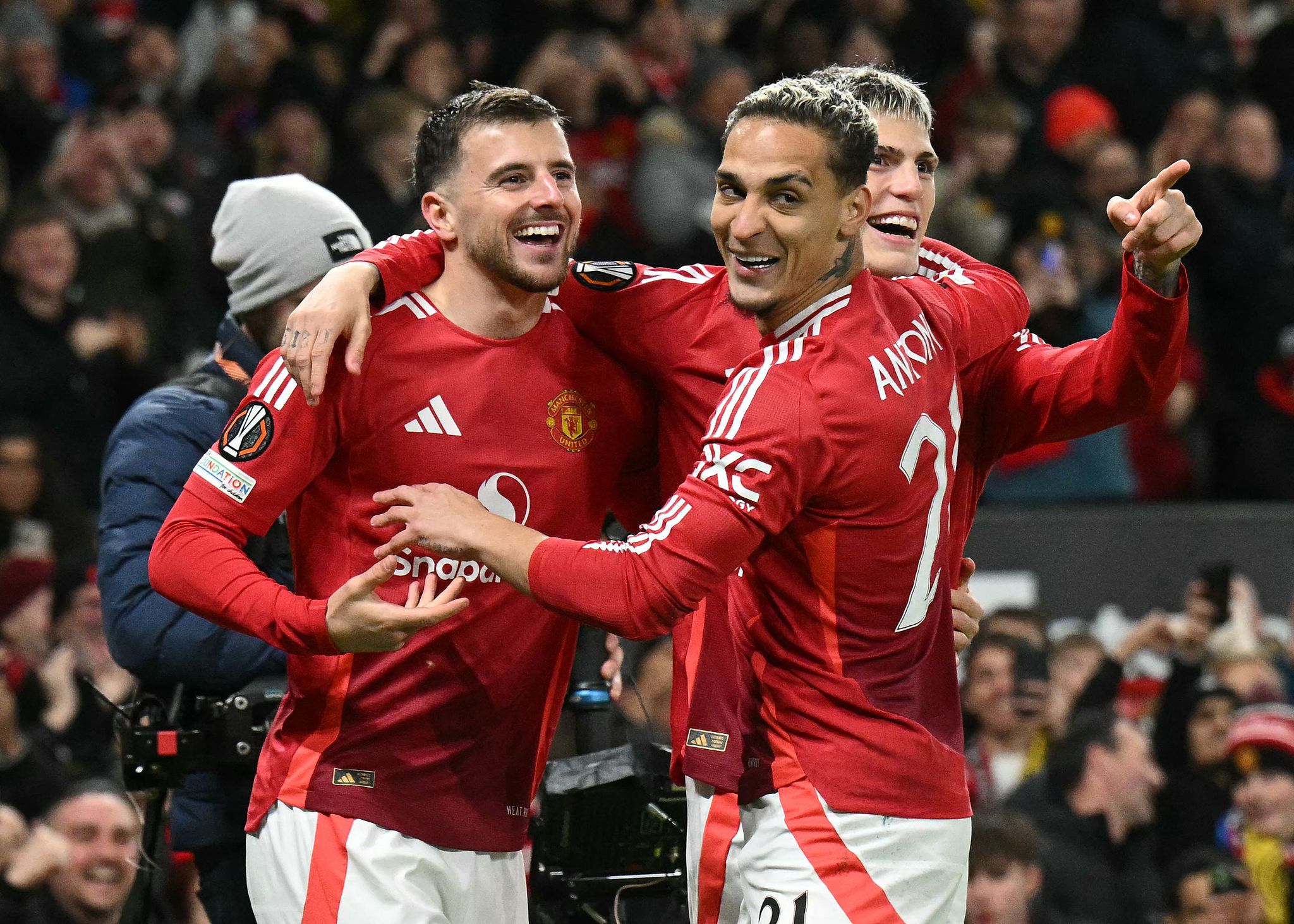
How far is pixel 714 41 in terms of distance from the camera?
10680 mm

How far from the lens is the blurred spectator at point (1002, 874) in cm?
612

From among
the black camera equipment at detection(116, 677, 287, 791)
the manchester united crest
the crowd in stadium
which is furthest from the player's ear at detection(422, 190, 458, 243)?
the crowd in stadium

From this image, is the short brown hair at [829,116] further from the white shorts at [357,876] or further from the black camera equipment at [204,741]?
the black camera equipment at [204,741]

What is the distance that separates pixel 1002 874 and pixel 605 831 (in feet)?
7.06

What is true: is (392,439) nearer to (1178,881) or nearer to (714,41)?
(1178,881)

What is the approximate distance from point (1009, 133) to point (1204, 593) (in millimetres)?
3202

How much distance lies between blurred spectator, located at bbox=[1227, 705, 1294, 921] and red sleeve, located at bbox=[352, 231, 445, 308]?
4.39m

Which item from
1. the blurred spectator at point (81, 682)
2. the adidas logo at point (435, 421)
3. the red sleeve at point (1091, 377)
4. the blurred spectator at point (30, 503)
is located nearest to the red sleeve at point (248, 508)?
the adidas logo at point (435, 421)

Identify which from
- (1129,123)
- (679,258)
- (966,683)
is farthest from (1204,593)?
(1129,123)

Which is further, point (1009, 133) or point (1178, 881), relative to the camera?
point (1009, 133)

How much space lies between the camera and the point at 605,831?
14.6ft

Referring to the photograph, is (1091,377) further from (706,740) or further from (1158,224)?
(706,740)

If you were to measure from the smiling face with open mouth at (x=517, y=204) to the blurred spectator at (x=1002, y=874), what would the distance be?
3071 mm

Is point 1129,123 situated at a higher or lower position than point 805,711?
higher
